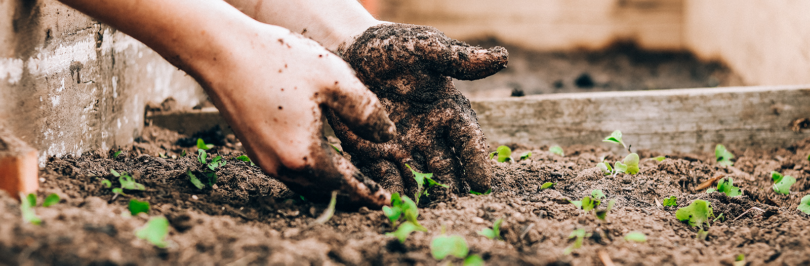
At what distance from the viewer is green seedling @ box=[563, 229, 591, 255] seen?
3.37ft

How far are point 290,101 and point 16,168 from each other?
1.77ft

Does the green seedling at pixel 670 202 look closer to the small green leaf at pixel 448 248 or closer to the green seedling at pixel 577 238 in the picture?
the green seedling at pixel 577 238

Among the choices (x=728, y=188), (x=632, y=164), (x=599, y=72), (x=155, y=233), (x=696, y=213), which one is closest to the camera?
(x=155, y=233)

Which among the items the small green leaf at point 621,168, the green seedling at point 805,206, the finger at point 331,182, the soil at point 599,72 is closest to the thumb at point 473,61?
the finger at point 331,182

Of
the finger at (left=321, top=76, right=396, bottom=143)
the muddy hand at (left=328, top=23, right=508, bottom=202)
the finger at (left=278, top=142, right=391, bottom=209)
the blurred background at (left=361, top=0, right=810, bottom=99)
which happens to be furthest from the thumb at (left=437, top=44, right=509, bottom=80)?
the blurred background at (left=361, top=0, right=810, bottom=99)

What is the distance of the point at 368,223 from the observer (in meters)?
1.15

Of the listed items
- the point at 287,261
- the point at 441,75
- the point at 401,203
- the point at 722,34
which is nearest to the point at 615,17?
the point at 722,34

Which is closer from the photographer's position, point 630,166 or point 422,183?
point 422,183

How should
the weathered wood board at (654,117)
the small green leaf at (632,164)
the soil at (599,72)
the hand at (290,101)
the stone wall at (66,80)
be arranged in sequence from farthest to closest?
the soil at (599,72)
the weathered wood board at (654,117)
the small green leaf at (632,164)
the stone wall at (66,80)
the hand at (290,101)

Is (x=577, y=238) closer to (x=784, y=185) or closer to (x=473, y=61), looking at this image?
(x=473, y=61)

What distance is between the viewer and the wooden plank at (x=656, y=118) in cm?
229

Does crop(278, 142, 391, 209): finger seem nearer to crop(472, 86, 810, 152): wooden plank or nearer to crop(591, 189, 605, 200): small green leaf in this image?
crop(591, 189, 605, 200): small green leaf

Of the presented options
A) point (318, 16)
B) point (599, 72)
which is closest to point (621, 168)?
point (318, 16)

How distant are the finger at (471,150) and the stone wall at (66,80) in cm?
114
